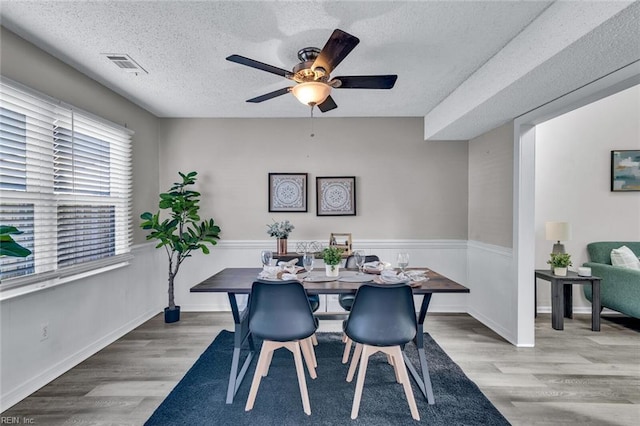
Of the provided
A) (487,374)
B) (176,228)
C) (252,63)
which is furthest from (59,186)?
(487,374)

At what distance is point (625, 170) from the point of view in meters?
3.95

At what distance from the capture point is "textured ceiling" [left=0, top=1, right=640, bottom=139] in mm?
1874

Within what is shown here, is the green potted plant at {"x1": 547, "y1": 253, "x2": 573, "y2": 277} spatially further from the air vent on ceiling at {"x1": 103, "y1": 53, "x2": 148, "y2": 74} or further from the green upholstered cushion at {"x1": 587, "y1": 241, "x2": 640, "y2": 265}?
the air vent on ceiling at {"x1": 103, "y1": 53, "x2": 148, "y2": 74}

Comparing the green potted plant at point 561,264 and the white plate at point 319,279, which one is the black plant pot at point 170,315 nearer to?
the white plate at point 319,279

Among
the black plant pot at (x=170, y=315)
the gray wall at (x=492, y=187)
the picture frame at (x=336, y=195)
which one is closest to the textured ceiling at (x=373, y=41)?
the gray wall at (x=492, y=187)

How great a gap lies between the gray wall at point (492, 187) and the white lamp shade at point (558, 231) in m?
0.73

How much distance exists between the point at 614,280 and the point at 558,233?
2.45ft

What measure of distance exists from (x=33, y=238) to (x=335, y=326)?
9.54 feet

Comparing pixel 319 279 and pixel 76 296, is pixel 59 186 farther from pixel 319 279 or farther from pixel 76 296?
pixel 319 279

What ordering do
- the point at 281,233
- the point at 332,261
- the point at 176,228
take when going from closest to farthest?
the point at 332,261
the point at 176,228
the point at 281,233

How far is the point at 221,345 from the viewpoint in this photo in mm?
3088

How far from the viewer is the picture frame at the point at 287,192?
4.18m

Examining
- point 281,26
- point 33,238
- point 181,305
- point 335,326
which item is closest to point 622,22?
point 281,26

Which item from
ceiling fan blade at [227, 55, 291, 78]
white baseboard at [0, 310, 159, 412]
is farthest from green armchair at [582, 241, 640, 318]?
white baseboard at [0, 310, 159, 412]
